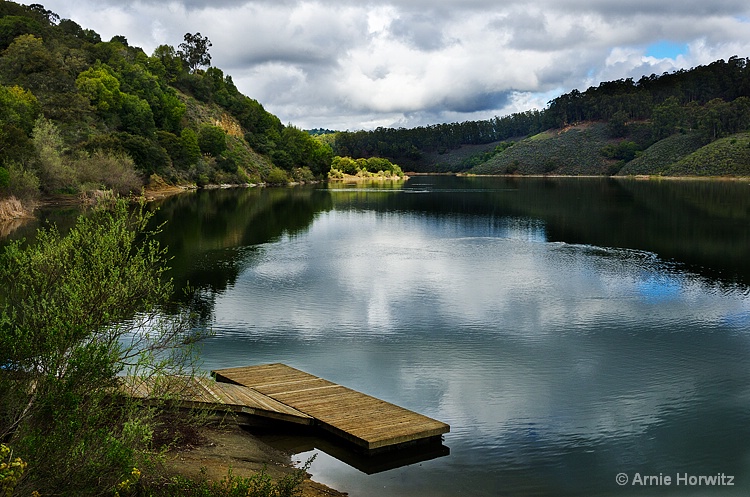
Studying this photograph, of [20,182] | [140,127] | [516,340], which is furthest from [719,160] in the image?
[516,340]

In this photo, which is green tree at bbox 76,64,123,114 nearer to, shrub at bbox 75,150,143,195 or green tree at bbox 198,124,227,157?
green tree at bbox 198,124,227,157

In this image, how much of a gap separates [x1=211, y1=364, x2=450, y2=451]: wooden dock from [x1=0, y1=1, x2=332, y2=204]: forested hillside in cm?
4288

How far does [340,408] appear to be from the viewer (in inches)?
588

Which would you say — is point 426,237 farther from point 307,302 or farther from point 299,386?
point 299,386

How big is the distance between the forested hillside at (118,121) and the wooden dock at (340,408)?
42.9 m

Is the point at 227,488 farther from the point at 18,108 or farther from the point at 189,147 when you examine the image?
the point at 189,147

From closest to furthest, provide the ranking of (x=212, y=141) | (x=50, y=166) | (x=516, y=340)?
(x=516, y=340)
(x=50, y=166)
(x=212, y=141)

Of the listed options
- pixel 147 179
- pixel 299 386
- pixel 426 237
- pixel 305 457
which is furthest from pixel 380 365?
pixel 147 179

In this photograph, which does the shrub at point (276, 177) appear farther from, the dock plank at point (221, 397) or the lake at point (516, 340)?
the dock plank at point (221, 397)

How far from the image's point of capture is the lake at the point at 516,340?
13.6 meters

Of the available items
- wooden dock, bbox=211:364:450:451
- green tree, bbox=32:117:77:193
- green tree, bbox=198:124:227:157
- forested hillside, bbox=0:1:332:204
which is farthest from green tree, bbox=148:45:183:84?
wooden dock, bbox=211:364:450:451

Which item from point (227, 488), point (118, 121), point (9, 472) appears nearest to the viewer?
point (9, 472)

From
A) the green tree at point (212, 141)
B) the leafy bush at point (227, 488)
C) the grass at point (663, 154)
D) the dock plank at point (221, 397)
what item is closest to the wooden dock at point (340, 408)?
the dock plank at point (221, 397)

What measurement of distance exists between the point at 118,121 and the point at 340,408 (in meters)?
A: 93.9
